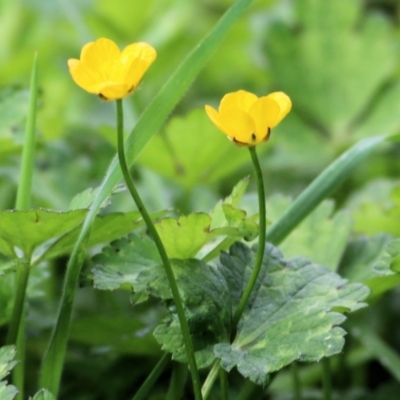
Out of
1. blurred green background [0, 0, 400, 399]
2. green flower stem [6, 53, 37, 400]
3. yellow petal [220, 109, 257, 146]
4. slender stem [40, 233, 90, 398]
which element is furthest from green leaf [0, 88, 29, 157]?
yellow petal [220, 109, 257, 146]

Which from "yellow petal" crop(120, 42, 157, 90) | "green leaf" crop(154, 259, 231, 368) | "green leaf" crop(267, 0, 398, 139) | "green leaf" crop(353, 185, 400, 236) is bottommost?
"green leaf" crop(154, 259, 231, 368)

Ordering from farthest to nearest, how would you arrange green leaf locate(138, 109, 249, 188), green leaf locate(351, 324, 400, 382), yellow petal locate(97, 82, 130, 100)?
green leaf locate(138, 109, 249, 188), green leaf locate(351, 324, 400, 382), yellow petal locate(97, 82, 130, 100)

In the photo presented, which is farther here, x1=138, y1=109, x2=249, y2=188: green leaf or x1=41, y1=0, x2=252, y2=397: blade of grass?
x1=138, y1=109, x2=249, y2=188: green leaf

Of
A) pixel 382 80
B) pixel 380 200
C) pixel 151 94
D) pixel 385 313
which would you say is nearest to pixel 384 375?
pixel 385 313

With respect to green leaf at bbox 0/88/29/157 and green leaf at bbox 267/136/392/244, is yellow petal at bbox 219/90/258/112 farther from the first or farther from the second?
green leaf at bbox 0/88/29/157

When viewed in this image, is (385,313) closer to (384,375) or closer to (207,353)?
(384,375)

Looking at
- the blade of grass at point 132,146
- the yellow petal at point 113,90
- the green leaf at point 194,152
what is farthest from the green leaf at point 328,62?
the yellow petal at point 113,90

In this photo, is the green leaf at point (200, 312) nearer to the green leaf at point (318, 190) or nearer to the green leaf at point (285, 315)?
the green leaf at point (285, 315)
